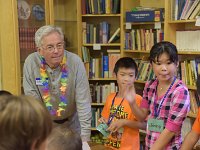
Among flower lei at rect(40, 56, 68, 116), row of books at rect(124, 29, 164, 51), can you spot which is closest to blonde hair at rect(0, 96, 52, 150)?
flower lei at rect(40, 56, 68, 116)

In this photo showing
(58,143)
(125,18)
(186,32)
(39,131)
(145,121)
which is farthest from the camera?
(125,18)

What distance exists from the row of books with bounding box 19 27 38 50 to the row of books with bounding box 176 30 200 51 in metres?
1.56

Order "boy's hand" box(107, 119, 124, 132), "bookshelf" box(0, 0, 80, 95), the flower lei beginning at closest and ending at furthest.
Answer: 1. "boy's hand" box(107, 119, 124, 132)
2. the flower lei
3. "bookshelf" box(0, 0, 80, 95)

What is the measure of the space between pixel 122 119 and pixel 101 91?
1888 millimetres

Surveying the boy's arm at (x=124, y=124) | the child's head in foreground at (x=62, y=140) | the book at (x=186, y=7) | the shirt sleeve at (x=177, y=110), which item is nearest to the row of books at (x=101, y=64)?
the book at (x=186, y=7)

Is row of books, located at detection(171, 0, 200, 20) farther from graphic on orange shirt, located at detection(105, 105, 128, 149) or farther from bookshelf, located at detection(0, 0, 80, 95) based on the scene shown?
graphic on orange shirt, located at detection(105, 105, 128, 149)

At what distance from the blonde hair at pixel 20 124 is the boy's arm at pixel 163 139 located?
3.48 ft

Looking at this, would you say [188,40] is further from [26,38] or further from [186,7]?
[26,38]

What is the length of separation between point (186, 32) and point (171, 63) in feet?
4.90

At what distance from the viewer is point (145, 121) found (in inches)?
82.7

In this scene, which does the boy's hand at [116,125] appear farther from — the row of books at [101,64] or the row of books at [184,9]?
the row of books at [101,64]

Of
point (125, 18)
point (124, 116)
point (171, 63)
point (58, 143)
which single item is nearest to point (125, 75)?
point (124, 116)

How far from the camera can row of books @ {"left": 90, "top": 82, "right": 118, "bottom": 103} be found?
13.0 ft

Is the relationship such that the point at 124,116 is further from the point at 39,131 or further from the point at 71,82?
the point at 39,131
